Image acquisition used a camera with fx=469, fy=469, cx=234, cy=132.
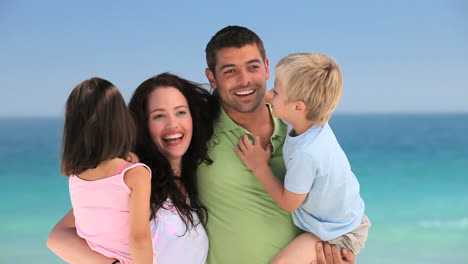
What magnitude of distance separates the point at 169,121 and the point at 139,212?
64 cm

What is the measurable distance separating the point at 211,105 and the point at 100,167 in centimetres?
103

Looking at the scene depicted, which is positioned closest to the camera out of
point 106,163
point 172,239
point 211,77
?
point 106,163

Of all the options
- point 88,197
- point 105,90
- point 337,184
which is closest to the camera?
point 105,90

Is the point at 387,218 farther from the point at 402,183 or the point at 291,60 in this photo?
the point at 291,60

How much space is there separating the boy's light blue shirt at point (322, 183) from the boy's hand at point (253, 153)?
Result: 153mm

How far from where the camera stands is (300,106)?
270 cm

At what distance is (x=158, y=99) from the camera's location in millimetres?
2855

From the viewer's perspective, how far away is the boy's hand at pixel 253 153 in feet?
9.50

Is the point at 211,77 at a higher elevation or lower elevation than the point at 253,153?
higher

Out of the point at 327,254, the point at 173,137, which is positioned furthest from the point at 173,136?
the point at 327,254

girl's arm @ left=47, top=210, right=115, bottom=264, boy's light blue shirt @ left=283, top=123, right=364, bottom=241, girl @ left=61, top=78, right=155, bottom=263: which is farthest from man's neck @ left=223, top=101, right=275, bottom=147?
girl's arm @ left=47, top=210, right=115, bottom=264

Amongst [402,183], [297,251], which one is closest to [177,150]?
[297,251]

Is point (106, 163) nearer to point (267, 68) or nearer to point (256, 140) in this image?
point (256, 140)

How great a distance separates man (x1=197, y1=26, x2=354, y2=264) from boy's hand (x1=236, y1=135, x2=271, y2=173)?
0.29 ft
